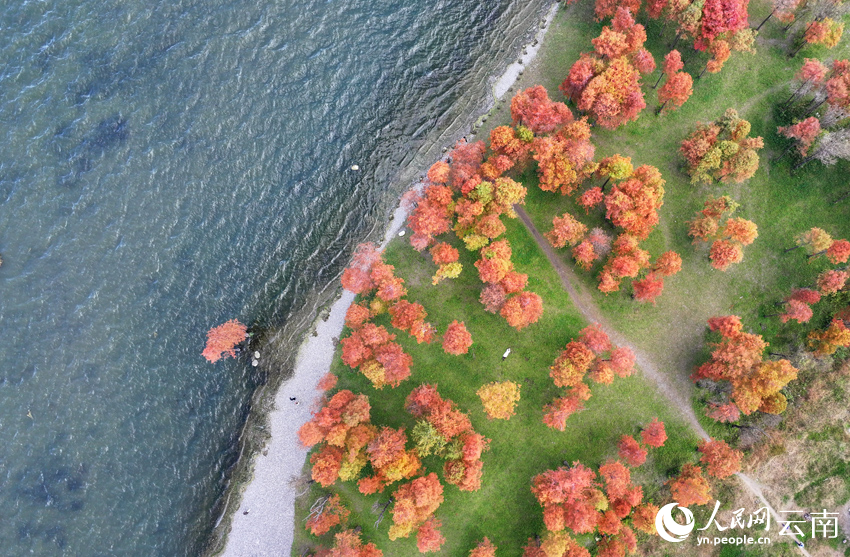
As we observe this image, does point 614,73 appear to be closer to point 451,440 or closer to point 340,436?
point 451,440

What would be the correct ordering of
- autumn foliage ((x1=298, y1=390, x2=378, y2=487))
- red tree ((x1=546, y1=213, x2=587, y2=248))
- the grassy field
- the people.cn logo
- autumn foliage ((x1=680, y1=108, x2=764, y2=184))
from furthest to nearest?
the grassy field < autumn foliage ((x1=680, y1=108, x2=764, y2=184)) < red tree ((x1=546, y1=213, x2=587, y2=248)) < the people.cn logo < autumn foliage ((x1=298, y1=390, x2=378, y2=487))

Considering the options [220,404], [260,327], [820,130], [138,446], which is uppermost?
[820,130]

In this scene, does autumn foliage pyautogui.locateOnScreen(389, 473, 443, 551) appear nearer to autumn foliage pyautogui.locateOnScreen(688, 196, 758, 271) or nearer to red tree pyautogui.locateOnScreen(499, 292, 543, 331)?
red tree pyautogui.locateOnScreen(499, 292, 543, 331)

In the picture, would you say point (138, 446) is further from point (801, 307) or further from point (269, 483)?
point (801, 307)

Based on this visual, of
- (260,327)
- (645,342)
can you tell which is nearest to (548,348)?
(645,342)

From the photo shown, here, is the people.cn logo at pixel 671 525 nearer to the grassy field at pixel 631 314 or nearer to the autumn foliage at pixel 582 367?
the grassy field at pixel 631 314

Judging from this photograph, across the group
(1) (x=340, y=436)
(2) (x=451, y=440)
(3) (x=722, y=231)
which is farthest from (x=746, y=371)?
(1) (x=340, y=436)

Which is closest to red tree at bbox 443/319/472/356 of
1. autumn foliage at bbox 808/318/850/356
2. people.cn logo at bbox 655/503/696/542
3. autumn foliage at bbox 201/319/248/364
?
autumn foliage at bbox 201/319/248/364
